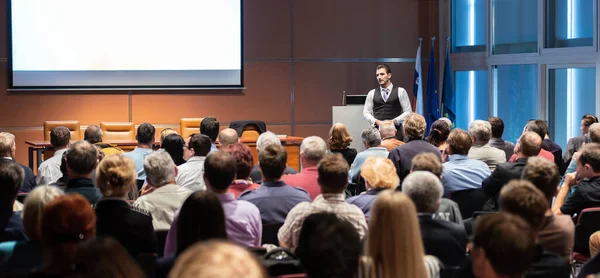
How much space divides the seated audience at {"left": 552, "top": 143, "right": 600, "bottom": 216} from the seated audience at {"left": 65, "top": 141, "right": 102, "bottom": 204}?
282 centimetres

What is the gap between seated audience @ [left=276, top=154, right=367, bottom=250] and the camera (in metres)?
3.77

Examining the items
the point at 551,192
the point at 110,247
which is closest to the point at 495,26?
the point at 551,192

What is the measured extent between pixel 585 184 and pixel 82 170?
3.02m

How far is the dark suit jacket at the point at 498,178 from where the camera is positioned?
16.4ft

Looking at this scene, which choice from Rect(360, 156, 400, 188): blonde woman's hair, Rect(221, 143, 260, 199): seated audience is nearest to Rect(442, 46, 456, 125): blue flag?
Rect(221, 143, 260, 199): seated audience

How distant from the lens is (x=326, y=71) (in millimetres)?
11336

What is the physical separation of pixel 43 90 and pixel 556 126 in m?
6.62

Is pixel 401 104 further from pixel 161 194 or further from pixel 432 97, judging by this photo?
pixel 161 194

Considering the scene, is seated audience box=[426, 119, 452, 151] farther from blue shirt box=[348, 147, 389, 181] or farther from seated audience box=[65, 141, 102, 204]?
seated audience box=[65, 141, 102, 204]

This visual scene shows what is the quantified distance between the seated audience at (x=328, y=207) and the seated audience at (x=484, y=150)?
242 centimetres

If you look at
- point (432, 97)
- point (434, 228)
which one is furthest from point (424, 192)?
point (432, 97)

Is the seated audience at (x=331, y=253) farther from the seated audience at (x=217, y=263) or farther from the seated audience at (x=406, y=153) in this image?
the seated audience at (x=406, y=153)

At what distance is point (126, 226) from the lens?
3717 mm

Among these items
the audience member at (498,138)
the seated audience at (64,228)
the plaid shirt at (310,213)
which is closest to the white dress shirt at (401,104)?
the audience member at (498,138)
